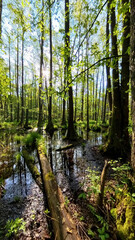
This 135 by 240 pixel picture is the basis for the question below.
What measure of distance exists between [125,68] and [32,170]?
5.51 metres

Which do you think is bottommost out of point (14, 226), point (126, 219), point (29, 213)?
point (29, 213)

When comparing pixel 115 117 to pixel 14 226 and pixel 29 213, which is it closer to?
pixel 29 213

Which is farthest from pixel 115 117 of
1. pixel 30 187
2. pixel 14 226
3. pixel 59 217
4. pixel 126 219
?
pixel 14 226

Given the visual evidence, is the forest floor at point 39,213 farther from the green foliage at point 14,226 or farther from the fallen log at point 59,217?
the fallen log at point 59,217

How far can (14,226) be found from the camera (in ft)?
5.96

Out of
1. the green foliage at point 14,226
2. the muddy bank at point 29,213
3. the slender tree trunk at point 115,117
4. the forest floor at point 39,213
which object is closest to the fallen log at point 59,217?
the forest floor at point 39,213

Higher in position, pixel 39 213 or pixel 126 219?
pixel 126 219

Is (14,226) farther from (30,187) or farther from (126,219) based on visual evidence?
(126,219)

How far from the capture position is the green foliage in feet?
5.72

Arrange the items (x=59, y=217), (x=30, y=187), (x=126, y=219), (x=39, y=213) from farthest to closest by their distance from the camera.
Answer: (x=30, y=187) → (x=39, y=213) → (x=59, y=217) → (x=126, y=219)

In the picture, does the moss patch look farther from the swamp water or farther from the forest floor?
the swamp water

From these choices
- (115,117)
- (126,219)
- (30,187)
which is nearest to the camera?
(126,219)

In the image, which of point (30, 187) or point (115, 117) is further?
point (115, 117)

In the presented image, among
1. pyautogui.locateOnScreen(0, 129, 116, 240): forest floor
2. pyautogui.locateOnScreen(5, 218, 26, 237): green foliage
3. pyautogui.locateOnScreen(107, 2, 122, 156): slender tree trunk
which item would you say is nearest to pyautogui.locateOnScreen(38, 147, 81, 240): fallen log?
pyautogui.locateOnScreen(0, 129, 116, 240): forest floor
